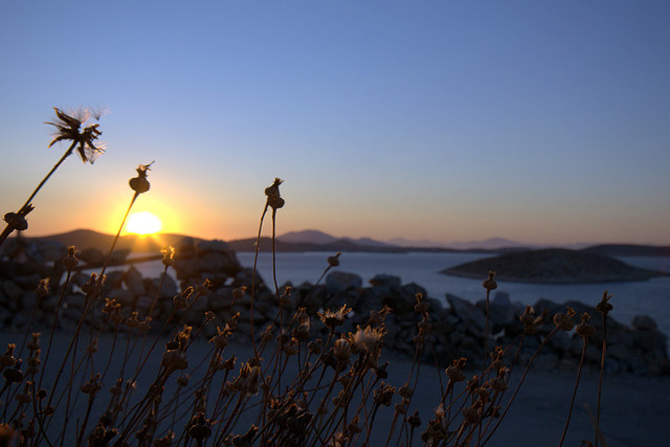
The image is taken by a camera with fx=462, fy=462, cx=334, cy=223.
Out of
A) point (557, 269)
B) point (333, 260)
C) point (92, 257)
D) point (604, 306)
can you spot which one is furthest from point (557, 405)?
point (557, 269)

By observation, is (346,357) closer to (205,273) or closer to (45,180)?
(45,180)

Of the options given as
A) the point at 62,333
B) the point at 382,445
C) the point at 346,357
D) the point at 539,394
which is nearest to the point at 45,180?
the point at 346,357

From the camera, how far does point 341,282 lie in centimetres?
802

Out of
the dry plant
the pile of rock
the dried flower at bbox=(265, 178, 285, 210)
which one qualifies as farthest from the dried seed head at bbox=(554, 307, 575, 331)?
the pile of rock

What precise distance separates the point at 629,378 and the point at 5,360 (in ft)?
23.6

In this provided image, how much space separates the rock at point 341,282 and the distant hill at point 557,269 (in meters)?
15.0

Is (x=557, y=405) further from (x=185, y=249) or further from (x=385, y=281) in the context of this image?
(x=185, y=249)

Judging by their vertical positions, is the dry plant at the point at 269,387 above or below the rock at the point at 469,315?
above

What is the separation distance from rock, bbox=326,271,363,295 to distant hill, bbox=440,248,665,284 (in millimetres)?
14977

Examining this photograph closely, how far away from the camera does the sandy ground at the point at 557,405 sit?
3.52 meters

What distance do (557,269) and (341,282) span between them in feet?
60.7

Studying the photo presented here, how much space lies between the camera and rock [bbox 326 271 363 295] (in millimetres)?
7875

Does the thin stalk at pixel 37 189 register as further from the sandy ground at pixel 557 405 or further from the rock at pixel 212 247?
the rock at pixel 212 247

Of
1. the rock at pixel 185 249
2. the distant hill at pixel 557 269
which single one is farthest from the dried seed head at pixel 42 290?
the distant hill at pixel 557 269
